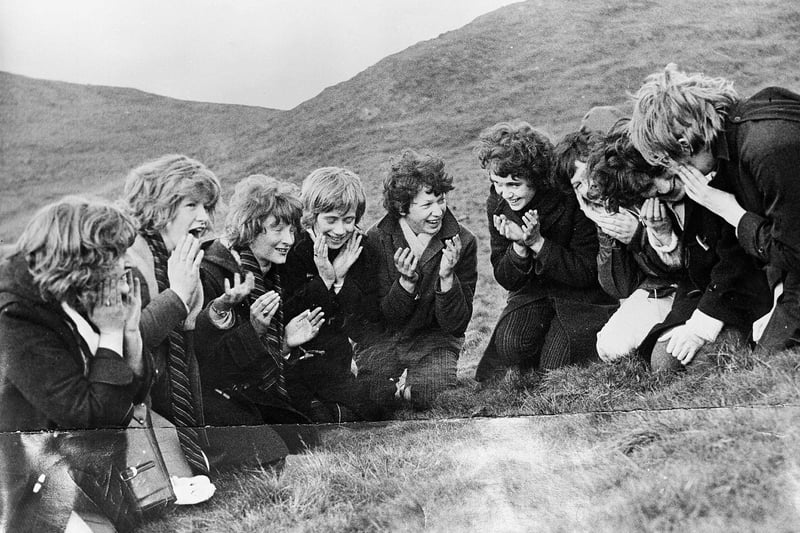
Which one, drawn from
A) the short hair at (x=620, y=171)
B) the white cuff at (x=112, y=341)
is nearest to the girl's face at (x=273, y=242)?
the white cuff at (x=112, y=341)

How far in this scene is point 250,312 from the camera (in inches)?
208

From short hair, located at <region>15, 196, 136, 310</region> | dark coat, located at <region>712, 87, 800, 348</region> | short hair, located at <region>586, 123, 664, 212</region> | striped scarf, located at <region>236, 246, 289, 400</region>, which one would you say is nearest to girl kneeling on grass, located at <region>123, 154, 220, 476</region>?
short hair, located at <region>15, 196, 136, 310</region>

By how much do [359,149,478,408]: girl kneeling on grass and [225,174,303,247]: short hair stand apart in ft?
1.67

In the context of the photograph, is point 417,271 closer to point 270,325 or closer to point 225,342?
point 270,325

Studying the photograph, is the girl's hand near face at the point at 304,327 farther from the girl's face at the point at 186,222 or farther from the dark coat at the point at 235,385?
the girl's face at the point at 186,222

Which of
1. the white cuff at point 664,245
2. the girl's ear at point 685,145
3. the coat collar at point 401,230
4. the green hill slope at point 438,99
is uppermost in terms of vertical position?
the green hill slope at point 438,99

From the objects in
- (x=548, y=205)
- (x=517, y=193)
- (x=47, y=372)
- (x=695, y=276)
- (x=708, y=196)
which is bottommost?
(x=695, y=276)

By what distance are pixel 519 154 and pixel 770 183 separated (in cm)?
143

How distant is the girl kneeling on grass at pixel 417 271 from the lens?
17.5 feet

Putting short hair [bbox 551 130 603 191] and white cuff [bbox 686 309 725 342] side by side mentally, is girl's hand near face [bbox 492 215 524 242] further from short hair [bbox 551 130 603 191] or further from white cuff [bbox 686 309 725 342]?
white cuff [bbox 686 309 725 342]

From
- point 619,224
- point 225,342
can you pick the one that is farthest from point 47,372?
point 619,224

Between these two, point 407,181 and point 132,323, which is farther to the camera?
point 407,181

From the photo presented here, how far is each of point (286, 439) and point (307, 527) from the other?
59 centimetres

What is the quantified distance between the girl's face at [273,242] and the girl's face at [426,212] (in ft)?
2.43
